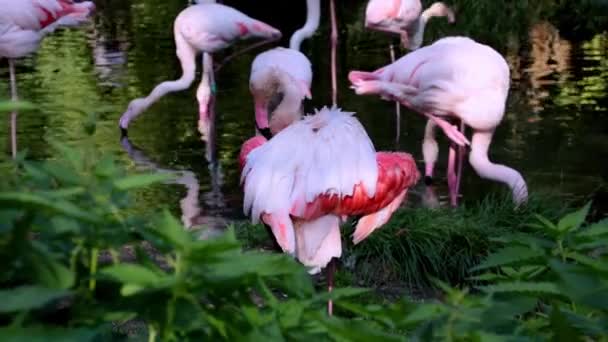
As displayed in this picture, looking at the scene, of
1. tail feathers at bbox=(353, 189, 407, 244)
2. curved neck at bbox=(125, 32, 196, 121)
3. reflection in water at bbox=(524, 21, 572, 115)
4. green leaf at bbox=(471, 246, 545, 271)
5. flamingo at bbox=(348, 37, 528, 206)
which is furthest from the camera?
reflection in water at bbox=(524, 21, 572, 115)

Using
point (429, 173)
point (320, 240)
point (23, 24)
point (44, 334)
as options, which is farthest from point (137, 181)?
point (23, 24)

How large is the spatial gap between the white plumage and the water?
937mm

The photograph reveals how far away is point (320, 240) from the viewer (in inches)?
182

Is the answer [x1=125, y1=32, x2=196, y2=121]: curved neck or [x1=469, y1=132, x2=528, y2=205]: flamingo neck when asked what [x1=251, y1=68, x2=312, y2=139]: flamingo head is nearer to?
[x1=469, y1=132, x2=528, y2=205]: flamingo neck

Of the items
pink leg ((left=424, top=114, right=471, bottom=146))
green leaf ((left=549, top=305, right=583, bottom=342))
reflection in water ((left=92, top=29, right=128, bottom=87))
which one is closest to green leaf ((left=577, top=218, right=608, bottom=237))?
green leaf ((left=549, top=305, right=583, bottom=342))

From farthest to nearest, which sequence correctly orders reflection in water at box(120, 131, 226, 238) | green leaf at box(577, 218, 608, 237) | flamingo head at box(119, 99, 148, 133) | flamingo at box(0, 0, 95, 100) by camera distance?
1. flamingo head at box(119, 99, 148, 133)
2. flamingo at box(0, 0, 95, 100)
3. reflection in water at box(120, 131, 226, 238)
4. green leaf at box(577, 218, 608, 237)

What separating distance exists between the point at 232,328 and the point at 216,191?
17.9 feet

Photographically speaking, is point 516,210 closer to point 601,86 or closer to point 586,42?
point 601,86

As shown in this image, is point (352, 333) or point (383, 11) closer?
point (352, 333)

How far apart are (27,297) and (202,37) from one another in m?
7.12

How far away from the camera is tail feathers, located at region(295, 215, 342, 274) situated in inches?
181

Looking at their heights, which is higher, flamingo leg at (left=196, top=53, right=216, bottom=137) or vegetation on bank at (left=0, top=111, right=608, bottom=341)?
vegetation on bank at (left=0, top=111, right=608, bottom=341)

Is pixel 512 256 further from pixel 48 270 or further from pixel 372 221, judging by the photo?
pixel 372 221

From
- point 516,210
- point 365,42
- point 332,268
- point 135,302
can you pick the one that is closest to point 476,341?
point 135,302
